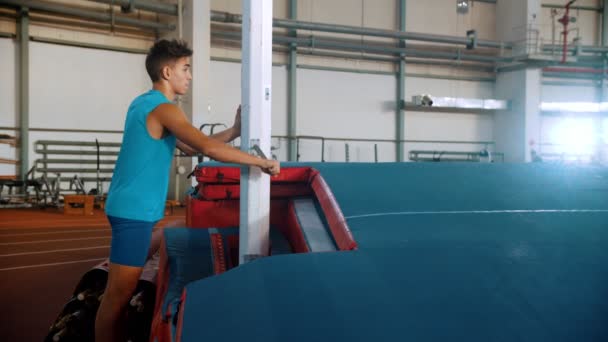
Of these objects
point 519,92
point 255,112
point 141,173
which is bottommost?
point 141,173

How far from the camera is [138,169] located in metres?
1.92

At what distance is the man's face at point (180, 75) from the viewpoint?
2.04 m

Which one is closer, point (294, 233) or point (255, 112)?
point (255, 112)

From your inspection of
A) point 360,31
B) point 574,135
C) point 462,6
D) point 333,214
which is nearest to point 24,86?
point 360,31

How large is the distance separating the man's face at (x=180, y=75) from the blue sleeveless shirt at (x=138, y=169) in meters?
0.13

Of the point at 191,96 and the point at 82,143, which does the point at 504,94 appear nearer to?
the point at 191,96

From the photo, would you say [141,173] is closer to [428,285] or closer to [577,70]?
[428,285]

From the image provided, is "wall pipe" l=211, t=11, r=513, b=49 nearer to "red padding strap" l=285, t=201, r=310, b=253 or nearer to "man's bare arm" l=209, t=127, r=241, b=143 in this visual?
"red padding strap" l=285, t=201, r=310, b=253

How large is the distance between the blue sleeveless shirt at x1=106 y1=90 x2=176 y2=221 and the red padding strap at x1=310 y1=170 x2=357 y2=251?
843 millimetres

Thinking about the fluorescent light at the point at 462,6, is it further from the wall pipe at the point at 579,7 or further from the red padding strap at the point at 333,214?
the red padding strap at the point at 333,214

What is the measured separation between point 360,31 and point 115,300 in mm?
11137

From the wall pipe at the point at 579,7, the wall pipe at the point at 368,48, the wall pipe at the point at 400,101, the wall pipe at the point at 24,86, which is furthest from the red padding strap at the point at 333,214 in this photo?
the wall pipe at the point at 579,7

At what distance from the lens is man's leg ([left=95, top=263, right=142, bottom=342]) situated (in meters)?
1.96

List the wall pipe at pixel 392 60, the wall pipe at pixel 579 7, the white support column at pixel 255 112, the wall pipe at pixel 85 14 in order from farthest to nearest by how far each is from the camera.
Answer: the wall pipe at pixel 579 7 < the wall pipe at pixel 392 60 < the wall pipe at pixel 85 14 < the white support column at pixel 255 112
